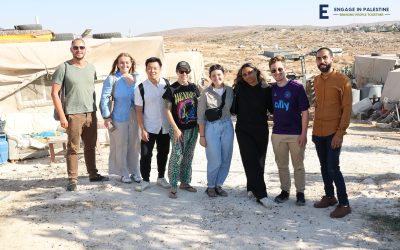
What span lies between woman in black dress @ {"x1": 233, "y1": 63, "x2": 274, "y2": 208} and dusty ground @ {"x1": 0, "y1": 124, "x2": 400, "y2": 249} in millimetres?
438

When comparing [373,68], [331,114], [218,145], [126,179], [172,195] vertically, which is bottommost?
[172,195]

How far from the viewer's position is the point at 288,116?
5207 mm

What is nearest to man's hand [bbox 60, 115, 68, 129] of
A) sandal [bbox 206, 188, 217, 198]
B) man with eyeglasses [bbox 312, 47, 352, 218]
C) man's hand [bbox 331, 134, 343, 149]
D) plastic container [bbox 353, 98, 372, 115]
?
sandal [bbox 206, 188, 217, 198]

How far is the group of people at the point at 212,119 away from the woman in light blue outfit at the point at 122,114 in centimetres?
1

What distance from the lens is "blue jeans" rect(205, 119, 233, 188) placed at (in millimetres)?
5555

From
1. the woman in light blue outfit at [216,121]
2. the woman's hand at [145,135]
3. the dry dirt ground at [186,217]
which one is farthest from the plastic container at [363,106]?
the woman's hand at [145,135]

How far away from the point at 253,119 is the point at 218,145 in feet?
1.93

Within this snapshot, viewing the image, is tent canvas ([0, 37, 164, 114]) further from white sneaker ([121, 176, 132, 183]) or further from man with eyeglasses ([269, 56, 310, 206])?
man with eyeglasses ([269, 56, 310, 206])

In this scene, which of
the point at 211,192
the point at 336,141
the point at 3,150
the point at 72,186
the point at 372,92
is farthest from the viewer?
the point at 372,92

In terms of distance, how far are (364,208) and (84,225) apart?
3.45 metres

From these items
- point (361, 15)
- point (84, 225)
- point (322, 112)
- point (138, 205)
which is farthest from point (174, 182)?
point (361, 15)

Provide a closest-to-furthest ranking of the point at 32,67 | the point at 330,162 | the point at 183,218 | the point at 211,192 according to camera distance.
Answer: the point at 330,162, the point at 183,218, the point at 211,192, the point at 32,67

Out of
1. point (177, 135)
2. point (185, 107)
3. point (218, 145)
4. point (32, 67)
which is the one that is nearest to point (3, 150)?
point (32, 67)

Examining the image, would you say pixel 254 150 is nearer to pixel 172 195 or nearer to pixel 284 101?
pixel 284 101
